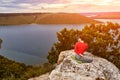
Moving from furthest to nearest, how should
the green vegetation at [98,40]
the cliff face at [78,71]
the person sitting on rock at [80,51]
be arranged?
the green vegetation at [98,40]
the person sitting on rock at [80,51]
the cliff face at [78,71]

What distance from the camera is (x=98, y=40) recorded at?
62.3 ft

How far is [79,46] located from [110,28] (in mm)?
6558

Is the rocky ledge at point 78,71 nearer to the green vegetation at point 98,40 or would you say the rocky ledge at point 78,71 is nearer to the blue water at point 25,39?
the green vegetation at point 98,40

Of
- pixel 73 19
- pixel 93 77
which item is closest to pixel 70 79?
pixel 93 77

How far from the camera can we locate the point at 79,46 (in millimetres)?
14203

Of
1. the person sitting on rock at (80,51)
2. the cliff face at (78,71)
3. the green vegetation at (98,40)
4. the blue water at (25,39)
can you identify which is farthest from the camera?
the blue water at (25,39)

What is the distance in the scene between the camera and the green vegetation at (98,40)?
61.8 feet

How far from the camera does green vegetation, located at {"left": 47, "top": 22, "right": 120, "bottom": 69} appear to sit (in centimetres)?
1883

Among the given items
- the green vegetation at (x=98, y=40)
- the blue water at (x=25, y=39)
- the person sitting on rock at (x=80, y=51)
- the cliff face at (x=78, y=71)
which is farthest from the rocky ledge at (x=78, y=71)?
the blue water at (x=25, y=39)

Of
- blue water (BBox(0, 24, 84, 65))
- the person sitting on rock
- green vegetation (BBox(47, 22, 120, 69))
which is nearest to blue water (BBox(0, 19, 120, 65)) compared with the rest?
blue water (BBox(0, 24, 84, 65))

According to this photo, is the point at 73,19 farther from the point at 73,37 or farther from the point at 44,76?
the point at 44,76

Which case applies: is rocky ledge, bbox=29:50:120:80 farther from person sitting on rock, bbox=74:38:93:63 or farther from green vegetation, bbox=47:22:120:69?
green vegetation, bbox=47:22:120:69

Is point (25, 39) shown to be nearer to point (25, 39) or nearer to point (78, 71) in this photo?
point (25, 39)

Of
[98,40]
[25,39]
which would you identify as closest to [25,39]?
[25,39]
